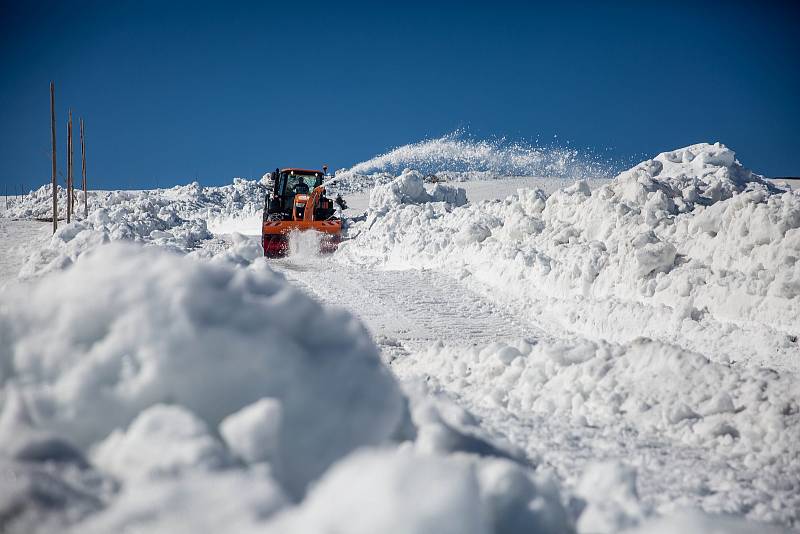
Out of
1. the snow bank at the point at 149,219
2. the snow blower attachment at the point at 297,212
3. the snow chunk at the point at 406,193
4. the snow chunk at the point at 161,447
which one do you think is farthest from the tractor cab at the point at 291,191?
the snow chunk at the point at 161,447

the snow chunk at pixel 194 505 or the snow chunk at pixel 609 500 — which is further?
the snow chunk at pixel 609 500

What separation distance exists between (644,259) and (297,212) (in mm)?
10891

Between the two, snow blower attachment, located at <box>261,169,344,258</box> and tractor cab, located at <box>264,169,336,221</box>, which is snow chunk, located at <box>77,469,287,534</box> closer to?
snow blower attachment, located at <box>261,169,344,258</box>

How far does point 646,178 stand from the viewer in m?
12.2

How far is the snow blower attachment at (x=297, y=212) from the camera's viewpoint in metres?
15.6

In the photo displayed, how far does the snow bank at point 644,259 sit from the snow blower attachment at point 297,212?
4.91 ft

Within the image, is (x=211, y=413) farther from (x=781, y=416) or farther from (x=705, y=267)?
(x=705, y=267)

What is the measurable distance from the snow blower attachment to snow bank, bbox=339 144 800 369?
1496mm

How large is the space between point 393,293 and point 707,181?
9.86 meters

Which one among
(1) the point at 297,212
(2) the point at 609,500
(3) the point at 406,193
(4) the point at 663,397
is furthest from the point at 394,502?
(3) the point at 406,193

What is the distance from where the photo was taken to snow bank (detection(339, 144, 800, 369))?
22.4 feet

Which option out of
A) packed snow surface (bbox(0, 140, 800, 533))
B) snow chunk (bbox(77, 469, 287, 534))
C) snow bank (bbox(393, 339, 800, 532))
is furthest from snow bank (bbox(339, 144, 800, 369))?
snow chunk (bbox(77, 469, 287, 534))

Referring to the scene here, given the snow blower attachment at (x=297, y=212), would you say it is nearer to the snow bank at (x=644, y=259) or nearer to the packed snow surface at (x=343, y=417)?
the snow bank at (x=644, y=259)

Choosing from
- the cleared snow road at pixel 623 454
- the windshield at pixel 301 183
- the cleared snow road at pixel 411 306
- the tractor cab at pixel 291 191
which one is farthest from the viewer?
the windshield at pixel 301 183
